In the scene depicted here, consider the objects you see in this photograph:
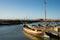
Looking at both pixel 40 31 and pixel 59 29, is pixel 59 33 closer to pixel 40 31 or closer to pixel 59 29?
pixel 59 29

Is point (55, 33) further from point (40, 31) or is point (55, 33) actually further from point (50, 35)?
point (40, 31)

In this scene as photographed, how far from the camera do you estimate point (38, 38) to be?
29.3 m

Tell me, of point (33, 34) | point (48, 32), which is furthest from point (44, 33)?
point (33, 34)

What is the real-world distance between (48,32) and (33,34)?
12.4ft

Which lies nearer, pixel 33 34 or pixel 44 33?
pixel 44 33

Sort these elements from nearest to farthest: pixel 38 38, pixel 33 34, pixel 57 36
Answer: pixel 57 36, pixel 38 38, pixel 33 34

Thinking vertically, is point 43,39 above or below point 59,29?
below

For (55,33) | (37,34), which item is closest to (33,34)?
(37,34)

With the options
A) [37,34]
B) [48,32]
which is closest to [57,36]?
[48,32]

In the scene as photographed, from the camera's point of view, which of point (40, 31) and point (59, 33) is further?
point (40, 31)

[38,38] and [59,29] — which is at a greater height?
[59,29]

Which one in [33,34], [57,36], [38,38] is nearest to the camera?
A: [57,36]

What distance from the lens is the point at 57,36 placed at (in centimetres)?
2733

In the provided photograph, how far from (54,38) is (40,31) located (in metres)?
3.98
